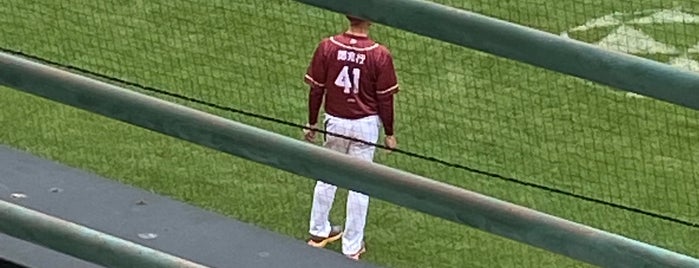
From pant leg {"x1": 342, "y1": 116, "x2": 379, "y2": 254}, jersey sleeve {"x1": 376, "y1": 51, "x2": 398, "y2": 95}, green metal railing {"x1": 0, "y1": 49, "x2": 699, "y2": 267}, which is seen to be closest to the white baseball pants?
pant leg {"x1": 342, "y1": 116, "x2": 379, "y2": 254}

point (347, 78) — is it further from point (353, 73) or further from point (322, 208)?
point (322, 208)

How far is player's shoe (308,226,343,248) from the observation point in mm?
6238

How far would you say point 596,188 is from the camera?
6836mm

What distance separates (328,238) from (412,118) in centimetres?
143

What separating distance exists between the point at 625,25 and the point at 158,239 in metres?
4.81

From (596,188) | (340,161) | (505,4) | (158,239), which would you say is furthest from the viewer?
(505,4)

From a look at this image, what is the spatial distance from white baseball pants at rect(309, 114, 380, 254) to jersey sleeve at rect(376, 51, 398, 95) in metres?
0.13

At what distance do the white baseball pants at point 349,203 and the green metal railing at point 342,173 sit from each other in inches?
134

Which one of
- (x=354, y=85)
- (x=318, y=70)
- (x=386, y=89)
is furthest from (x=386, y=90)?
(x=318, y=70)

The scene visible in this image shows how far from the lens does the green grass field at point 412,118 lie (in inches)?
253

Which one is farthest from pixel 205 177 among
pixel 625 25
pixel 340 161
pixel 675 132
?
pixel 340 161

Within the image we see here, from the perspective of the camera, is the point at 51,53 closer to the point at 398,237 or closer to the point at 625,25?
the point at 398,237

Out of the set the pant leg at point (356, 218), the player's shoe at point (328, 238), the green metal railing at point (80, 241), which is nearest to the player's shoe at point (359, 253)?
the pant leg at point (356, 218)

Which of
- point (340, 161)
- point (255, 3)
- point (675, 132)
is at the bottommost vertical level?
point (675, 132)
